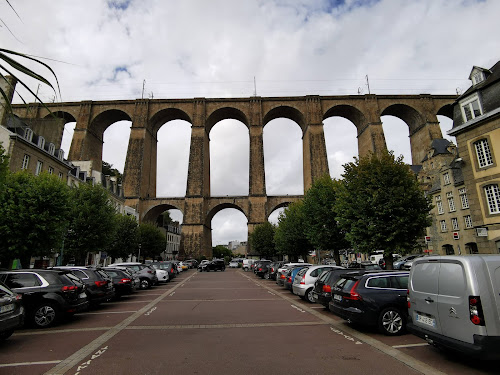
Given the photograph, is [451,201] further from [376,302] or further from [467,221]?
[376,302]

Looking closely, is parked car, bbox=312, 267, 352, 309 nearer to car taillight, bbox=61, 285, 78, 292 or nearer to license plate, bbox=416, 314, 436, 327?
license plate, bbox=416, 314, 436, 327

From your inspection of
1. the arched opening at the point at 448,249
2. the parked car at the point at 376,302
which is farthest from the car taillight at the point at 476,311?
the arched opening at the point at 448,249

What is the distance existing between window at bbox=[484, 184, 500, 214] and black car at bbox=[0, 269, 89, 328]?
1859 centimetres

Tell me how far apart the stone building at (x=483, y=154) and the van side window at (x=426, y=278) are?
1273 cm

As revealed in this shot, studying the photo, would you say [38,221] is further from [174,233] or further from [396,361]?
[174,233]

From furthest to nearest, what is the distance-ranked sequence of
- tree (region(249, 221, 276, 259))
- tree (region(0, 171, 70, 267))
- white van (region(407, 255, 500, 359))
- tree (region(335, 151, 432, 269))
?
tree (region(249, 221, 276, 259))
tree (region(335, 151, 432, 269))
tree (region(0, 171, 70, 267))
white van (region(407, 255, 500, 359))

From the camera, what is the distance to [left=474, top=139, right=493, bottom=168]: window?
51.9 ft

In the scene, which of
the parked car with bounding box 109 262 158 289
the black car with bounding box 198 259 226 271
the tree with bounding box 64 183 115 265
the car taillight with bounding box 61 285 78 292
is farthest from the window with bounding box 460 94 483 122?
the black car with bounding box 198 259 226 271

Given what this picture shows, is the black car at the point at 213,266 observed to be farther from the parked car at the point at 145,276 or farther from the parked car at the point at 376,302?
the parked car at the point at 376,302

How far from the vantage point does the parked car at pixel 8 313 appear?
5.93 meters

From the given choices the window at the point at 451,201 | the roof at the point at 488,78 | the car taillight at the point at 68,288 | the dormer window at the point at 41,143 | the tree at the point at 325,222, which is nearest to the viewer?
the car taillight at the point at 68,288

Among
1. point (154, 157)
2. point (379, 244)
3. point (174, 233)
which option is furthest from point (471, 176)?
point (174, 233)

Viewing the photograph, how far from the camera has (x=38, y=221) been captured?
48.3ft

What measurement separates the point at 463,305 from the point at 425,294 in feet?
2.80
